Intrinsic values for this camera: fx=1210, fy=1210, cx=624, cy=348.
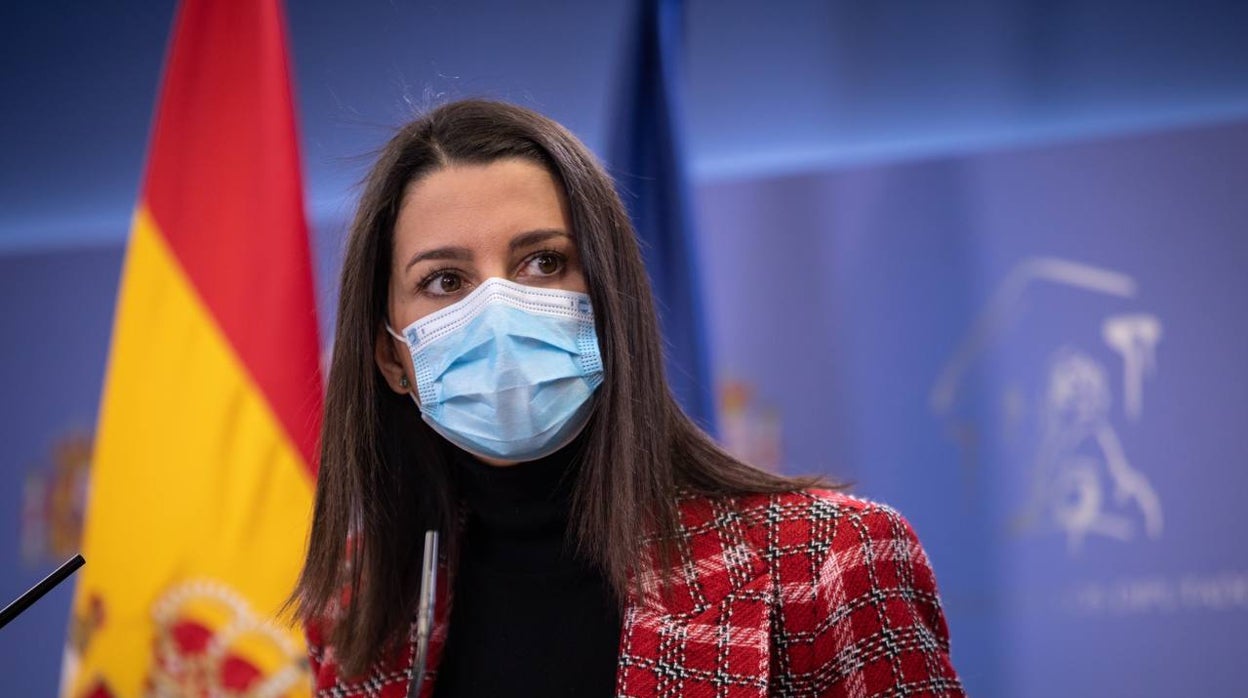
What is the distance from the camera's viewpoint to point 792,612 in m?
1.23

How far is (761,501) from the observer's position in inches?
51.7

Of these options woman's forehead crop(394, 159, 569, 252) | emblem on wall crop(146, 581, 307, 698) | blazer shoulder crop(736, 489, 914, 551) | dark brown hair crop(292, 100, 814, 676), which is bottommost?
emblem on wall crop(146, 581, 307, 698)

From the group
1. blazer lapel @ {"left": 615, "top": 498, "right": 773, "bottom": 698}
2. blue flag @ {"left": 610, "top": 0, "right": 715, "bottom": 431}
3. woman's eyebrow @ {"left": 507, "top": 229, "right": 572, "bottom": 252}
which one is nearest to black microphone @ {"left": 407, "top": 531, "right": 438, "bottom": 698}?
blazer lapel @ {"left": 615, "top": 498, "right": 773, "bottom": 698}

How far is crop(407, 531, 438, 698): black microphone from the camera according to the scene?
1.17 meters

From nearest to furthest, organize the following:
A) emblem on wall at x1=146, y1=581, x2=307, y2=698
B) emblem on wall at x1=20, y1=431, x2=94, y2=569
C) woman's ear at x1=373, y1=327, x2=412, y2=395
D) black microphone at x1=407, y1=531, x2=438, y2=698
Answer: black microphone at x1=407, y1=531, x2=438, y2=698 < woman's ear at x1=373, y1=327, x2=412, y2=395 < emblem on wall at x1=146, y1=581, x2=307, y2=698 < emblem on wall at x1=20, y1=431, x2=94, y2=569

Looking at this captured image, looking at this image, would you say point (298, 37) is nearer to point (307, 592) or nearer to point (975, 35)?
point (975, 35)

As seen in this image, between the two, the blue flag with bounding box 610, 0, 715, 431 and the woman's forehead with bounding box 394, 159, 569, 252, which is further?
the blue flag with bounding box 610, 0, 715, 431

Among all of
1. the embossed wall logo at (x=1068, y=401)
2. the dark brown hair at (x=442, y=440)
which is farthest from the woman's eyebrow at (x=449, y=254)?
the embossed wall logo at (x=1068, y=401)

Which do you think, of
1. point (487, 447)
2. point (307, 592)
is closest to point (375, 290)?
point (487, 447)

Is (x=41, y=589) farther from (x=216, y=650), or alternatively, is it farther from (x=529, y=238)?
(x=216, y=650)

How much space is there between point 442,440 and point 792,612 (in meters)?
0.48

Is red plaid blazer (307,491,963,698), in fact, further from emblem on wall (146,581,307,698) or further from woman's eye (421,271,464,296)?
emblem on wall (146,581,307,698)

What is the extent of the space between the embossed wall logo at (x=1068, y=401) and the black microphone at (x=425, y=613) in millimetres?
1539

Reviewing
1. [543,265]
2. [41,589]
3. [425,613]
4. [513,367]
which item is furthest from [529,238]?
[41,589]
